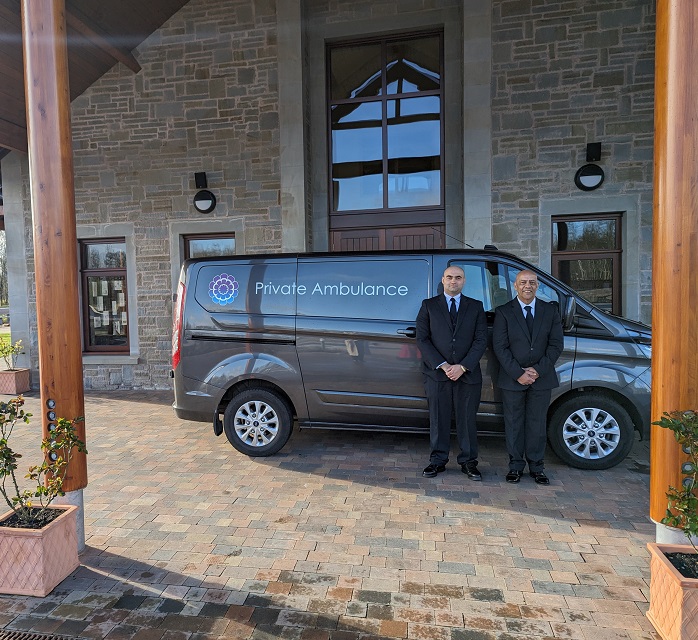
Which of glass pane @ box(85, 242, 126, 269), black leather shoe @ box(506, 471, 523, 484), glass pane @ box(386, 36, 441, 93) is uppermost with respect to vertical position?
glass pane @ box(386, 36, 441, 93)

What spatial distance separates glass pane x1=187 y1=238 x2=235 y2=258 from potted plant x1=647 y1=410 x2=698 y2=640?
714 cm

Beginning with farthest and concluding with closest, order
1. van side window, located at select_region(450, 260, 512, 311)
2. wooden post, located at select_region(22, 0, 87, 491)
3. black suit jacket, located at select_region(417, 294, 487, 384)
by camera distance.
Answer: van side window, located at select_region(450, 260, 512, 311) → black suit jacket, located at select_region(417, 294, 487, 384) → wooden post, located at select_region(22, 0, 87, 491)

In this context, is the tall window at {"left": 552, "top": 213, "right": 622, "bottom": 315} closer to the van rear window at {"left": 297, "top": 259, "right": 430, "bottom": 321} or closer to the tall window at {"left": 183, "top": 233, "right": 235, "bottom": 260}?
the van rear window at {"left": 297, "top": 259, "right": 430, "bottom": 321}

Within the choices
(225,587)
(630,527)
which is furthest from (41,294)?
(630,527)

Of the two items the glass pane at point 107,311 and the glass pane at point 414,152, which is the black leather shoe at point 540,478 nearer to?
the glass pane at point 414,152

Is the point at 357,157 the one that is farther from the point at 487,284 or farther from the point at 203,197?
the point at 487,284

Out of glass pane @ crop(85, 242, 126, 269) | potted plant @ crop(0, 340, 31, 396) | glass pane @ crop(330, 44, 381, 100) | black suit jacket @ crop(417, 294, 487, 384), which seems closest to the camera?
black suit jacket @ crop(417, 294, 487, 384)

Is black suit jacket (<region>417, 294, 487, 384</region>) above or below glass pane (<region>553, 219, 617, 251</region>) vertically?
below

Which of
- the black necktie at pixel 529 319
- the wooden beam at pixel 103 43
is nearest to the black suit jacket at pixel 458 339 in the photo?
the black necktie at pixel 529 319

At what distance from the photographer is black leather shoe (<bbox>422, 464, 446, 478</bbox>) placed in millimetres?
4145

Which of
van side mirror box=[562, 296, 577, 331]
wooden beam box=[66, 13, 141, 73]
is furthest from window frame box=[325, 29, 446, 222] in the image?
van side mirror box=[562, 296, 577, 331]

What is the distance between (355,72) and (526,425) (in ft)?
21.5

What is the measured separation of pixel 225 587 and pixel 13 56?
7.91m

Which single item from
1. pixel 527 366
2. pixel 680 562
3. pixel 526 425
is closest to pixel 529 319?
pixel 527 366
